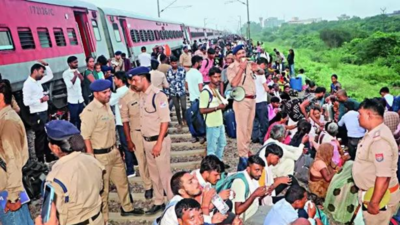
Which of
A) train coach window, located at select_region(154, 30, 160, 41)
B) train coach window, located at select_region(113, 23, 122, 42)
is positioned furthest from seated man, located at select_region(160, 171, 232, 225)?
train coach window, located at select_region(154, 30, 160, 41)

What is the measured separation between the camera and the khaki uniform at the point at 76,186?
8.77ft

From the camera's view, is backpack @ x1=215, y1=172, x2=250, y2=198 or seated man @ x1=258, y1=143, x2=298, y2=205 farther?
seated man @ x1=258, y1=143, x2=298, y2=205

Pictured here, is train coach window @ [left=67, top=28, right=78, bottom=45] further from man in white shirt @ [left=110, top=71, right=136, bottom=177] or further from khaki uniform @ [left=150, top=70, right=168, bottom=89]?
man in white shirt @ [left=110, top=71, right=136, bottom=177]

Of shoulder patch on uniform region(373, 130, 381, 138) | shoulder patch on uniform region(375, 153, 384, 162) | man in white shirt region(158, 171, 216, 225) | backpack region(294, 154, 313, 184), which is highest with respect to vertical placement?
shoulder patch on uniform region(373, 130, 381, 138)

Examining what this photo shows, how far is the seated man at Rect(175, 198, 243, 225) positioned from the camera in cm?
285

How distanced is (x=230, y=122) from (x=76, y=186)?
491 centimetres

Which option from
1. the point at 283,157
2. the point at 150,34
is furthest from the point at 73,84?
the point at 150,34

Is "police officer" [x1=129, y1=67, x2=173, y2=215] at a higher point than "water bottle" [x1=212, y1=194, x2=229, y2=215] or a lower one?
higher

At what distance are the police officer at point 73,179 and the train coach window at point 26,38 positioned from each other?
18.1 feet

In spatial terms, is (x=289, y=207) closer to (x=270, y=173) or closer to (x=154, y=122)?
(x=270, y=173)

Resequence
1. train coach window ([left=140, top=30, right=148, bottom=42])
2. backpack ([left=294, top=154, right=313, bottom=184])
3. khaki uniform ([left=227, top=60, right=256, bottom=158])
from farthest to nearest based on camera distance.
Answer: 1. train coach window ([left=140, top=30, right=148, bottom=42])
2. backpack ([left=294, top=154, right=313, bottom=184])
3. khaki uniform ([left=227, top=60, right=256, bottom=158])

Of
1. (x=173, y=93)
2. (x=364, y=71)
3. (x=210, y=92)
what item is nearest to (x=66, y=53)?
(x=173, y=93)

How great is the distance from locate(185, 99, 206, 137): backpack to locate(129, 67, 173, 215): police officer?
2.04m

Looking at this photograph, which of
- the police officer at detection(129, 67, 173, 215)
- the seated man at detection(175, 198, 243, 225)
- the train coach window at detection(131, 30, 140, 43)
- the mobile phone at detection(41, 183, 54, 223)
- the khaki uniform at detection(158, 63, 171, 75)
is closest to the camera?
the mobile phone at detection(41, 183, 54, 223)
